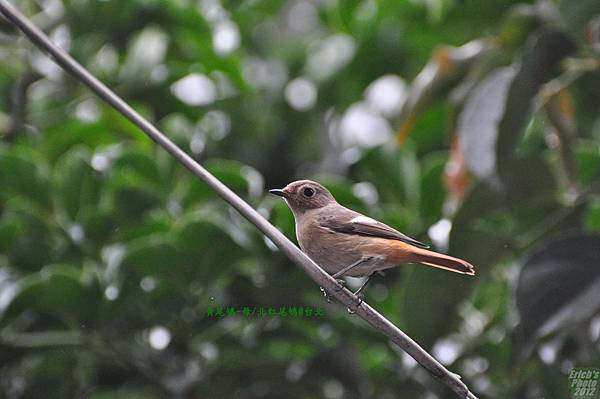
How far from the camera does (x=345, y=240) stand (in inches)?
21.0

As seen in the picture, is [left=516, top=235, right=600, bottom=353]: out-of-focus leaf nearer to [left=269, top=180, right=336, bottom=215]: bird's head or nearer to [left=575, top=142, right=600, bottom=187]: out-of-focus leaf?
[left=575, top=142, right=600, bottom=187]: out-of-focus leaf

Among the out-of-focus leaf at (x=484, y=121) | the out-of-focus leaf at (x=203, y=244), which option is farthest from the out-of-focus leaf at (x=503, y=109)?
the out-of-focus leaf at (x=203, y=244)

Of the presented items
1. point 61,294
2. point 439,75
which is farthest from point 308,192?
point 439,75

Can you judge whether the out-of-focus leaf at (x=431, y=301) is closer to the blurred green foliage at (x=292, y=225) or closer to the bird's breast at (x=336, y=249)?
the blurred green foliage at (x=292, y=225)

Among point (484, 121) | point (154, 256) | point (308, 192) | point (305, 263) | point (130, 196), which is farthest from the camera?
point (484, 121)

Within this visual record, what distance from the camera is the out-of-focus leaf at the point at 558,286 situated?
0.71m

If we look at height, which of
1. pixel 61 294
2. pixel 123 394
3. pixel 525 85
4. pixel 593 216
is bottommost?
pixel 123 394

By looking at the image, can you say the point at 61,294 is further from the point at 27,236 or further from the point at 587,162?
the point at 587,162

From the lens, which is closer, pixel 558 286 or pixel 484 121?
pixel 558 286

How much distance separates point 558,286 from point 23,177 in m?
0.50

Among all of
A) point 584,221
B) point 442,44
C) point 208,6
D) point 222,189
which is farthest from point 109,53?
point 222,189

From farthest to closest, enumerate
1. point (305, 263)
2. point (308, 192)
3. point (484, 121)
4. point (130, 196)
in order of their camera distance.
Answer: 1. point (484, 121)
2. point (130, 196)
3. point (308, 192)
4. point (305, 263)

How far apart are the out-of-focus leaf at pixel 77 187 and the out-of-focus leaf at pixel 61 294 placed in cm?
5

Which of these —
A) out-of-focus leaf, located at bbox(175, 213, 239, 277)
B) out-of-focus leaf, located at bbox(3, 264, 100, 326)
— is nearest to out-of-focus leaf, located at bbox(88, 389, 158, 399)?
out-of-focus leaf, located at bbox(3, 264, 100, 326)
